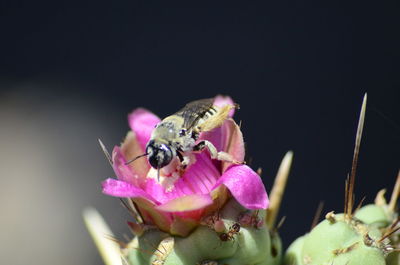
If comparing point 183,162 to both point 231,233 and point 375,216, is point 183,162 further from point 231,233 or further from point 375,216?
point 375,216

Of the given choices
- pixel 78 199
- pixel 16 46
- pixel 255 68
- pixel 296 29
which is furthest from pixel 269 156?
pixel 16 46

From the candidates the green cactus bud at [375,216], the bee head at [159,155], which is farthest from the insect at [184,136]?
the green cactus bud at [375,216]

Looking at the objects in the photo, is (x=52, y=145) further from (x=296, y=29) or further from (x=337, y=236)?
(x=337, y=236)

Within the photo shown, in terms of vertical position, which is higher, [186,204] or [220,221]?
[186,204]

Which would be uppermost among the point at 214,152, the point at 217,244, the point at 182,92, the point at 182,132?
the point at 182,92

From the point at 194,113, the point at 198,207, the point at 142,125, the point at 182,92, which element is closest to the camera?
the point at 198,207

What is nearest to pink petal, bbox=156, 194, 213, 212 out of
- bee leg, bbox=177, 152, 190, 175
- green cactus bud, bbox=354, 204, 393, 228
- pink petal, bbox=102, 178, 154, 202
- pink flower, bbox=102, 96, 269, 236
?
pink flower, bbox=102, 96, 269, 236

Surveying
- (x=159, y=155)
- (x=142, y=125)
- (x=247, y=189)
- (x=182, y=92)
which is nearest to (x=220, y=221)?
(x=247, y=189)

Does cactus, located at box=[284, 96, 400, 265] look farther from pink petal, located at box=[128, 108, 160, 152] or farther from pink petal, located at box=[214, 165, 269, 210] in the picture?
pink petal, located at box=[128, 108, 160, 152]
